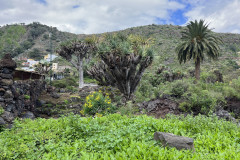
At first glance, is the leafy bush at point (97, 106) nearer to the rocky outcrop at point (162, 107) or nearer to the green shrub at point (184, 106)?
the rocky outcrop at point (162, 107)

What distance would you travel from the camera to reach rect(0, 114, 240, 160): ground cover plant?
3.22m

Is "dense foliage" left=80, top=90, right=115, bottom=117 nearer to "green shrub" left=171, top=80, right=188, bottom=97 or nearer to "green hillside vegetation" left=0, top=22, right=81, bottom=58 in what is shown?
"green shrub" left=171, top=80, right=188, bottom=97

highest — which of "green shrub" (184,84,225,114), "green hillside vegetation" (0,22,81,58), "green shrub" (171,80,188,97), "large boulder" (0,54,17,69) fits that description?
"green hillside vegetation" (0,22,81,58)

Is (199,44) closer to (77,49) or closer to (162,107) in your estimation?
(162,107)

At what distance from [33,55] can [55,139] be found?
253 ft

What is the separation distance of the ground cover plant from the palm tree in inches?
546

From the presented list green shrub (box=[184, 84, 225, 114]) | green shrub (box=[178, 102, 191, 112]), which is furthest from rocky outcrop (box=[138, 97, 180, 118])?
green shrub (box=[184, 84, 225, 114])

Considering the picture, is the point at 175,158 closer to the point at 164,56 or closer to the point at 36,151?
the point at 36,151

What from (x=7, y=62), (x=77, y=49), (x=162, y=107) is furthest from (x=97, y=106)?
(x=77, y=49)

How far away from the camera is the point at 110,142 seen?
3822mm

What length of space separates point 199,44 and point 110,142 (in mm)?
17108

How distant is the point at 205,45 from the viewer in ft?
58.3

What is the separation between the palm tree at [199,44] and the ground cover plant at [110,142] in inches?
546

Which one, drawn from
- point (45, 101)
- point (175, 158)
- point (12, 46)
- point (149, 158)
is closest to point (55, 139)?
point (149, 158)
